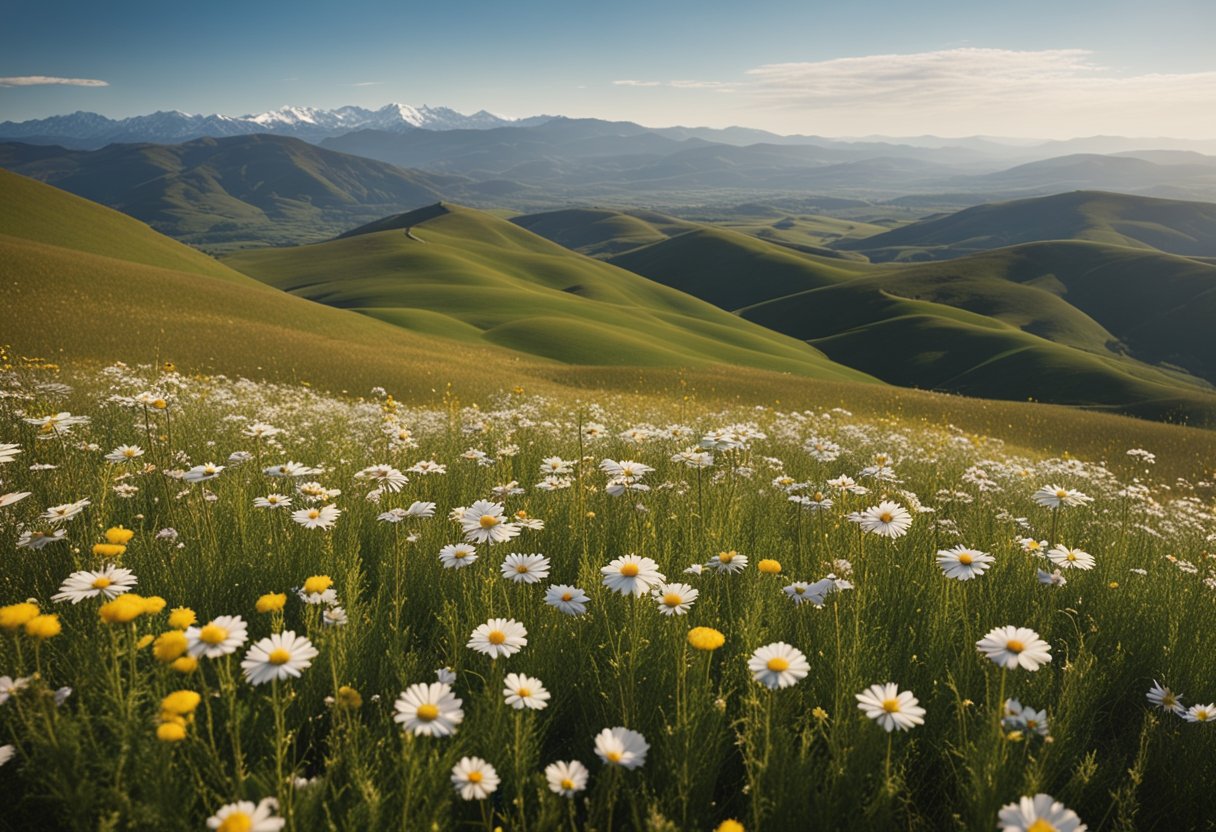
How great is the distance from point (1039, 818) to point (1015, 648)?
754 mm

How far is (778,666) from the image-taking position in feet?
7.61

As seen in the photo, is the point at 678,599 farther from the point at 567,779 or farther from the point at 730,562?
the point at 567,779

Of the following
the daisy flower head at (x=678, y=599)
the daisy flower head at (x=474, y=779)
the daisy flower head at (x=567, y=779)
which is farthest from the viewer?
the daisy flower head at (x=678, y=599)

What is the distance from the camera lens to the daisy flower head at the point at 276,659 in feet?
6.94

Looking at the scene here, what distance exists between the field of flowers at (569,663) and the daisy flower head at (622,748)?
0.05 ft

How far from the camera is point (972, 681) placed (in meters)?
3.24

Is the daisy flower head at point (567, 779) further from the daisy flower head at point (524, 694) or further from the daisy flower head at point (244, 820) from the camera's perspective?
the daisy flower head at point (244, 820)

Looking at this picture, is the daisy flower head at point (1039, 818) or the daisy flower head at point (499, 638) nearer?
the daisy flower head at point (1039, 818)

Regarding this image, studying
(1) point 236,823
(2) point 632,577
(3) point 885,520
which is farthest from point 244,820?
(3) point 885,520

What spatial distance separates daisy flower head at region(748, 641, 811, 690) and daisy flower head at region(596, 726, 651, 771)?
0.46 m

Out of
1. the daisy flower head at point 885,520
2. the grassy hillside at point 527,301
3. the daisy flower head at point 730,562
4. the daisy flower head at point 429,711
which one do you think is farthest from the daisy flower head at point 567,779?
the grassy hillside at point 527,301

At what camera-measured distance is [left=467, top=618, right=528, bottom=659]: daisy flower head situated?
2445 millimetres

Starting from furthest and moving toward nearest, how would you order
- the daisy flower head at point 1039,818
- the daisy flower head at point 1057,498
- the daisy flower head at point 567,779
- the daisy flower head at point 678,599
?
the daisy flower head at point 1057,498, the daisy flower head at point 678,599, the daisy flower head at point 567,779, the daisy flower head at point 1039,818

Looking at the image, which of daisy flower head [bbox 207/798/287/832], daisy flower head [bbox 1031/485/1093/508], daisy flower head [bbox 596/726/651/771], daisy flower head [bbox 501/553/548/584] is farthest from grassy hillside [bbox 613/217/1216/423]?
daisy flower head [bbox 207/798/287/832]
